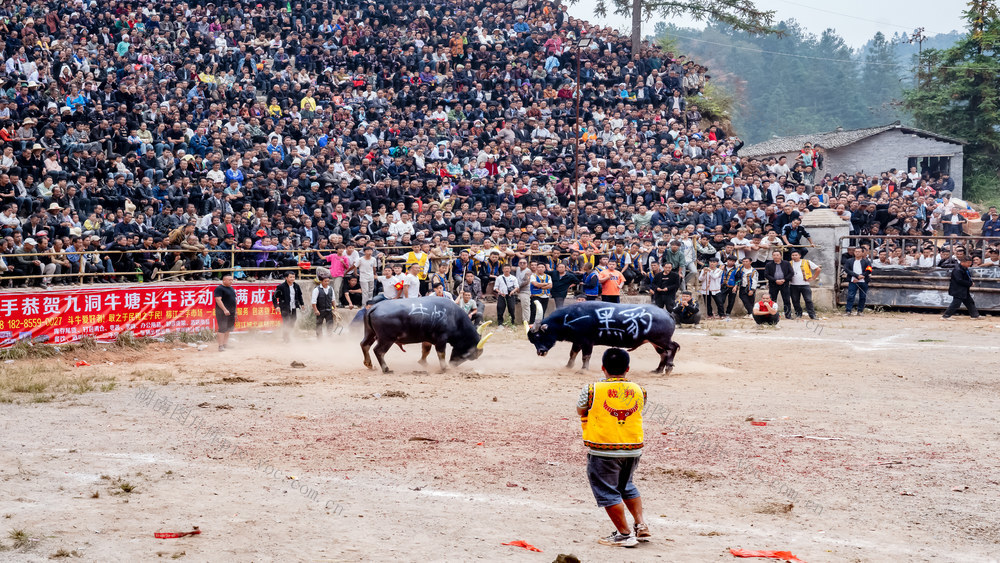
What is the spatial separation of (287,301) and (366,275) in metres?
2.00

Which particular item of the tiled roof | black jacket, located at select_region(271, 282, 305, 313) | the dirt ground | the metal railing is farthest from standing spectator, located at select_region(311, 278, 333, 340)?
the tiled roof

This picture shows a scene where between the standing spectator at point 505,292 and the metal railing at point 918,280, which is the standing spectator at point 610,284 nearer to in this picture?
the standing spectator at point 505,292

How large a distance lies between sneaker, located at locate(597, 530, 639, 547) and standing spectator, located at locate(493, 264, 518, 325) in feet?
48.6

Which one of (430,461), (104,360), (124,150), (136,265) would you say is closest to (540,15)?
(124,150)

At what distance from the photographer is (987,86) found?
140 feet

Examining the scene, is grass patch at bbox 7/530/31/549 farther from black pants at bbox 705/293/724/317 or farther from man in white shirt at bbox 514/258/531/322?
black pants at bbox 705/293/724/317

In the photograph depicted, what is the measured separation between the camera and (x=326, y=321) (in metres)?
20.8

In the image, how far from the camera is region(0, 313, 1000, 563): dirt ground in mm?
7578

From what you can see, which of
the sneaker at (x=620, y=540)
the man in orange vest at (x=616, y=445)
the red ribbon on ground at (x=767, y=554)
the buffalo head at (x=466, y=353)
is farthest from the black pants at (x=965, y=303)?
the sneaker at (x=620, y=540)

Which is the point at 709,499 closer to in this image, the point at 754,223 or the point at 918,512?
the point at 918,512

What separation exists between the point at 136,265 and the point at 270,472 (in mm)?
11736

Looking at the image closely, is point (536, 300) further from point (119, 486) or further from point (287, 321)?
point (119, 486)

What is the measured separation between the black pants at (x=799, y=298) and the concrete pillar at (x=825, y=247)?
1612mm

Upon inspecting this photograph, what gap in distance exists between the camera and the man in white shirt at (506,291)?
875 inches
